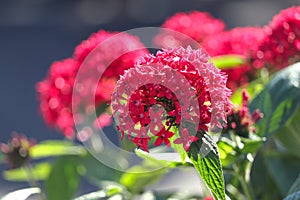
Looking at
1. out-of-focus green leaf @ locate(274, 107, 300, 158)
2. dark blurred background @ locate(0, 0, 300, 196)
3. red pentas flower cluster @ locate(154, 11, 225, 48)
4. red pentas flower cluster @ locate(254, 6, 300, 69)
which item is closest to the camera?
out-of-focus green leaf @ locate(274, 107, 300, 158)

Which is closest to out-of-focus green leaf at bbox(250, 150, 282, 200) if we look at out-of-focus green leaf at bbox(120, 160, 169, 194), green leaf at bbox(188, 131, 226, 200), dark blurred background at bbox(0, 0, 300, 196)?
out-of-focus green leaf at bbox(120, 160, 169, 194)

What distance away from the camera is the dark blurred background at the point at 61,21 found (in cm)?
618

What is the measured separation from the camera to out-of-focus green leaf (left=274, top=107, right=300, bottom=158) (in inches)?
43.7

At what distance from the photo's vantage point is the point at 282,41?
1.23m

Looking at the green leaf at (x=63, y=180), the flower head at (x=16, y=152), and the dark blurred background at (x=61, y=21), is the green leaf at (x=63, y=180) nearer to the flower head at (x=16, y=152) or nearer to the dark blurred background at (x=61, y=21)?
the flower head at (x=16, y=152)

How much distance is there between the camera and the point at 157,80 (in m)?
0.77

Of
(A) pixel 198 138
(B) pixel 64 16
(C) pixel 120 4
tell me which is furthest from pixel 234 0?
(A) pixel 198 138

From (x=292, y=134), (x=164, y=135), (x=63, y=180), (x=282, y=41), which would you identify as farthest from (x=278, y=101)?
(x=63, y=180)

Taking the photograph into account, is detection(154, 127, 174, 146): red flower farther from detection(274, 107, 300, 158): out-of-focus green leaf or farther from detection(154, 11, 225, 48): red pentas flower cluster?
detection(154, 11, 225, 48): red pentas flower cluster

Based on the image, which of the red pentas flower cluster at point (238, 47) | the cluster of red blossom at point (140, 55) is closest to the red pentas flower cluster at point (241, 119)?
the cluster of red blossom at point (140, 55)

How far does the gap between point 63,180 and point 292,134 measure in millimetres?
416

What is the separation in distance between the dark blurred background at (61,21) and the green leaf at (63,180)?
13.9ft

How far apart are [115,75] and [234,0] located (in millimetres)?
6479

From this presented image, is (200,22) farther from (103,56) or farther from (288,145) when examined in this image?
(288,145)
